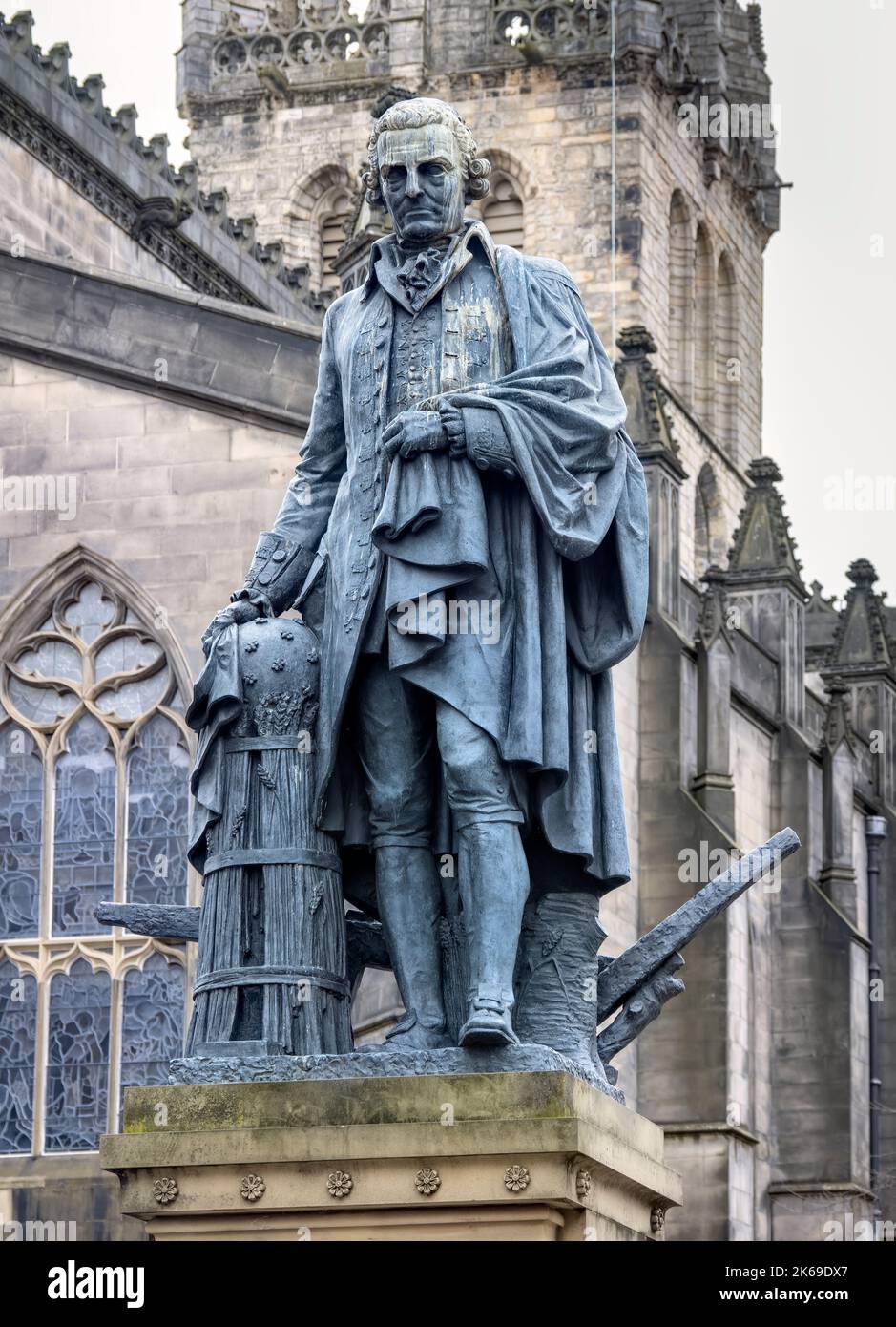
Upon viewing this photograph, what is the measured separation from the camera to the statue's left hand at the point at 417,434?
7273 millimetres

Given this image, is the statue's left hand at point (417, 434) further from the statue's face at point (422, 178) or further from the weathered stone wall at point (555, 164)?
the weathered stone wall at point (555, 164)

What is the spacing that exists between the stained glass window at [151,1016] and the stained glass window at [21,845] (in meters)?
0.86

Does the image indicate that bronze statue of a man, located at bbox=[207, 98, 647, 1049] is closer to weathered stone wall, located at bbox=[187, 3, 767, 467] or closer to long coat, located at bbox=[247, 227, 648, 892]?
long coat, located at bbox=[247, 227, 648, 892]

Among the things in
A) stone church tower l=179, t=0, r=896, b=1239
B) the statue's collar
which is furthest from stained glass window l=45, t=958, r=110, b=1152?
the statue's collar

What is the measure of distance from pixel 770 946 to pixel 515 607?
24242mm

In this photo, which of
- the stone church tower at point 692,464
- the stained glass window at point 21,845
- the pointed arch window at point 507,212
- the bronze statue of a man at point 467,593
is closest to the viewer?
the bronze statue of a man at point 467,593

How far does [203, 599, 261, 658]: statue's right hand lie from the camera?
24.5 ft

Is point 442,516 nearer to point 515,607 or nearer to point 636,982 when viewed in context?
point 515,607

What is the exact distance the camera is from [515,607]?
7.30m

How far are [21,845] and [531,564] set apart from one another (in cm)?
1638

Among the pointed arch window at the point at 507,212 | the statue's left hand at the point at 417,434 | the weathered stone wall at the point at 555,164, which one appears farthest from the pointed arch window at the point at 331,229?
the statue's left hand at the point at 417,434

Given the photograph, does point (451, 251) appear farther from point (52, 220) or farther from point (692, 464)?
point (692, 464)

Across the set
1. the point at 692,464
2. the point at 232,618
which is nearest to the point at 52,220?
the point at 692,464

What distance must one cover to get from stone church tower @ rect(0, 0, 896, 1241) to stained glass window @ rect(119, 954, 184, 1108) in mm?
22
